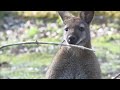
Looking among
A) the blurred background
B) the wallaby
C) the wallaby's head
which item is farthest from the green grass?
the wallaby's head

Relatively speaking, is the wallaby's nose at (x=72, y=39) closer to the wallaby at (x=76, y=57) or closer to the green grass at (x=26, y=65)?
the wallaby at (x=76, y=57)

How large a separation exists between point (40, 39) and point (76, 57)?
797 mm

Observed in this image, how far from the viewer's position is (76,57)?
141 inches

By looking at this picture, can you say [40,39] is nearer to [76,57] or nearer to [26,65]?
[26,65]

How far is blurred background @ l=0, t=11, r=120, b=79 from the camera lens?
13.5 ft

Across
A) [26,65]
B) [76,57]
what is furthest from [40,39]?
[76,57]

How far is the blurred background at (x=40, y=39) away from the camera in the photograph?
4.12 meters

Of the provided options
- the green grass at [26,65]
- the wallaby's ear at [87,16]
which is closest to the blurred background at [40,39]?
the green grass at [26,65]

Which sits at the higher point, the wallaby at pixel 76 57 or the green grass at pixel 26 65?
the wallaby at pixel 76 57

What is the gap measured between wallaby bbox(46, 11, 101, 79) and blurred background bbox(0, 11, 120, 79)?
1.59 feet

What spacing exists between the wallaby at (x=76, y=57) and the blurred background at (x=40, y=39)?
1.59ft
